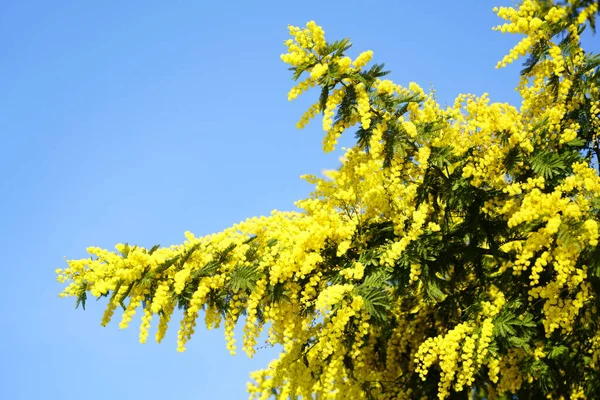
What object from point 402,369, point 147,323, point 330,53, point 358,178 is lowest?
point 402,369

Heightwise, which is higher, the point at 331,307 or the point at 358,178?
the point at 358,178

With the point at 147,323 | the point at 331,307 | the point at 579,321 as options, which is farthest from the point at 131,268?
the point at 579,321

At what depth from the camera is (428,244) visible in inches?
351

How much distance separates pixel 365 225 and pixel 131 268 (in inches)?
133

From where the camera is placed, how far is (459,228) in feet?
30.7

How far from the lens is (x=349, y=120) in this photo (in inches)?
346

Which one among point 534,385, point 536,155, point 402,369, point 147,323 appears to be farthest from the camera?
point 402,369

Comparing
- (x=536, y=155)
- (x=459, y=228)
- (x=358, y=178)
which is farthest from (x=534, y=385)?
(x=358, y=178)

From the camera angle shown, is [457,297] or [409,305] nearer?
[457,297]

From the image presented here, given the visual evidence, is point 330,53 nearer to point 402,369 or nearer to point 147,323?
point 147,323

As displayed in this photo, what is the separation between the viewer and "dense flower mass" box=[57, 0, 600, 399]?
8281mm

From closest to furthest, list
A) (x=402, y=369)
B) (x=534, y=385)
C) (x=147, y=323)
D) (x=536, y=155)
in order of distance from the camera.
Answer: (x=147, y=323), (x=536, y=155), (x=534, y=385), (x=402, y=369)

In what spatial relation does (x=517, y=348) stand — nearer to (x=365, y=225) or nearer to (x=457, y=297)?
(x=457, y=297)

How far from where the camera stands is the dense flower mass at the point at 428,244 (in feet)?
27.2
